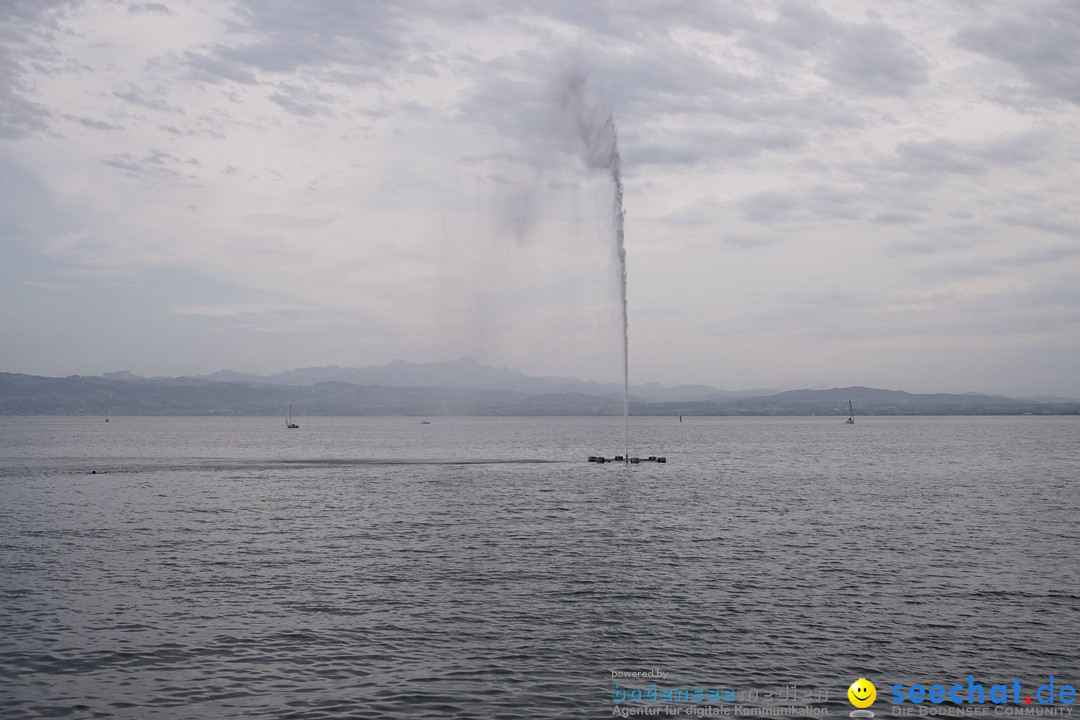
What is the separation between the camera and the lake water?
75.7 feet

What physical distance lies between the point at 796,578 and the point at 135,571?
28.9m

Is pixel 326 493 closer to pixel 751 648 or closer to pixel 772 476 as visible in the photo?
pixel 772 476

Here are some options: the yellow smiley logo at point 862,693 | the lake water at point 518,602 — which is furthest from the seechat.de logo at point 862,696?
the lake water at point 518,602

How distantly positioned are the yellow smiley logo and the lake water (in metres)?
0.27

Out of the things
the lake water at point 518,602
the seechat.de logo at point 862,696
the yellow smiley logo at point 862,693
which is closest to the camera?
the seechat.de logo at point 862,696

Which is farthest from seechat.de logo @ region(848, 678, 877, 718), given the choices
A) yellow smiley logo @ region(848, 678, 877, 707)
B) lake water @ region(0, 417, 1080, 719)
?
lake water @ region(0, 417, 1080, 719)

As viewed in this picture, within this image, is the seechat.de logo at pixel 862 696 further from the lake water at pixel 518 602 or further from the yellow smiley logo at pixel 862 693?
the lake water at pixel 518 602

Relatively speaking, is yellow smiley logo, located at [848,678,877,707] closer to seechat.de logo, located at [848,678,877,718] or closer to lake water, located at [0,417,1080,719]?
seechat.de logo, located at [848,678,877,718]

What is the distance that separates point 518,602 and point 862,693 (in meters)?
13.6

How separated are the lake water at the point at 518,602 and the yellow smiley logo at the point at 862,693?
0.89 feet

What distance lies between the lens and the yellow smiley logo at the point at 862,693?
Result: 2200 centimetres

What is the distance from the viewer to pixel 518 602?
107ft

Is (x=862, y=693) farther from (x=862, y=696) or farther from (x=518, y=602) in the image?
(x=518, y=602)

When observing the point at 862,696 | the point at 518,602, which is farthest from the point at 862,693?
the point at 518,602
